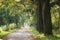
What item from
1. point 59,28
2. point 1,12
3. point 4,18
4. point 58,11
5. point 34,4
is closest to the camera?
point 58,11

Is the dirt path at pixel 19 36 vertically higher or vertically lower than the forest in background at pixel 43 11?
lower

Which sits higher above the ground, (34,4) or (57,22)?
(34,4)

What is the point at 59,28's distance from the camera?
1165 inches

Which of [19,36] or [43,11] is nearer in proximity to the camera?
[43,11]

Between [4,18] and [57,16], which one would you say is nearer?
[57,16]

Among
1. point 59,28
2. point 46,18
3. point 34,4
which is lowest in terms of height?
point 59,28

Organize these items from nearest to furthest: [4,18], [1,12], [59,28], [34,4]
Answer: [59,28] → [34,4] → [1,12] → [4,18]

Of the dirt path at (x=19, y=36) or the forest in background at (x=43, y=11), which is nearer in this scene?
the dirt path at (x=19, y=36)

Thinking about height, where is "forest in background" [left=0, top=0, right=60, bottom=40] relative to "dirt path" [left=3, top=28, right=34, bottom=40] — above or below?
above

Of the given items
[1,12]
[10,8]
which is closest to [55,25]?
[10,8]

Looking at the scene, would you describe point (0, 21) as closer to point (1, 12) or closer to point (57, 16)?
point (1, 12)

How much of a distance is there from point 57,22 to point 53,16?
→ 1158mm

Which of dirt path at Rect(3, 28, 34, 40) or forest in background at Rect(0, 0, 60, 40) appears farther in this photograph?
forest in background at Rect(0, 0, 60, 40)

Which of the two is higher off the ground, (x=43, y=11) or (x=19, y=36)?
(x=43, y=11)
